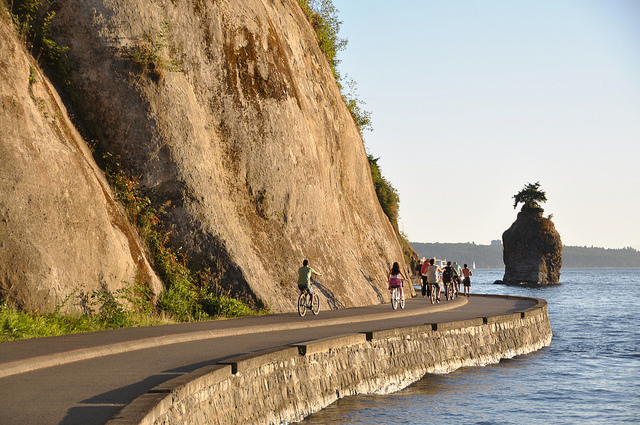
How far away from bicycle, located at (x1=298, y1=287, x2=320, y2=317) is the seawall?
4.43 m

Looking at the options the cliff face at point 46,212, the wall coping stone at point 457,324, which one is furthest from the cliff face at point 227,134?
the wall coping stone at point 457,324

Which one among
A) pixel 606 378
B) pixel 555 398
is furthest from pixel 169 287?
pixel 606 378

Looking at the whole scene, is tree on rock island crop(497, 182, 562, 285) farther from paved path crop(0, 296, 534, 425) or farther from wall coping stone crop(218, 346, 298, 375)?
wall coping stone crop(218, 346, 298, 375)

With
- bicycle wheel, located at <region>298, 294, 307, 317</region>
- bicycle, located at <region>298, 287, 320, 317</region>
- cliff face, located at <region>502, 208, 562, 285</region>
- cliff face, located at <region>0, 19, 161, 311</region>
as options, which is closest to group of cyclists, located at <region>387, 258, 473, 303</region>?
bicycle, located at <region>298, 287, 320, 317</region>

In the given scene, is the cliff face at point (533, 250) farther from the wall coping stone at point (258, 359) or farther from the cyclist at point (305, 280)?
the wall coping stone at point (258, 359)

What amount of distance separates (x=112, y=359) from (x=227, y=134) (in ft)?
44.6

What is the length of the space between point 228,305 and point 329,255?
737 cm

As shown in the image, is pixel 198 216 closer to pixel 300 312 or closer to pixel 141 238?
pixel 141 238

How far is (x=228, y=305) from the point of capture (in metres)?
20.0

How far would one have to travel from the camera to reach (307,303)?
69.1ft

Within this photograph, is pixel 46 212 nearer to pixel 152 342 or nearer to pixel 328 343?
pixel 152 342

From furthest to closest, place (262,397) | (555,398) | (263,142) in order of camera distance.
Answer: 1. (263,142)
2. (555,398)
3. (262,397)

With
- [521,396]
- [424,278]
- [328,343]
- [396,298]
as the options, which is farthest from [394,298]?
[328,343]

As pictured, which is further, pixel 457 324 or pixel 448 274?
pixel 448 274
